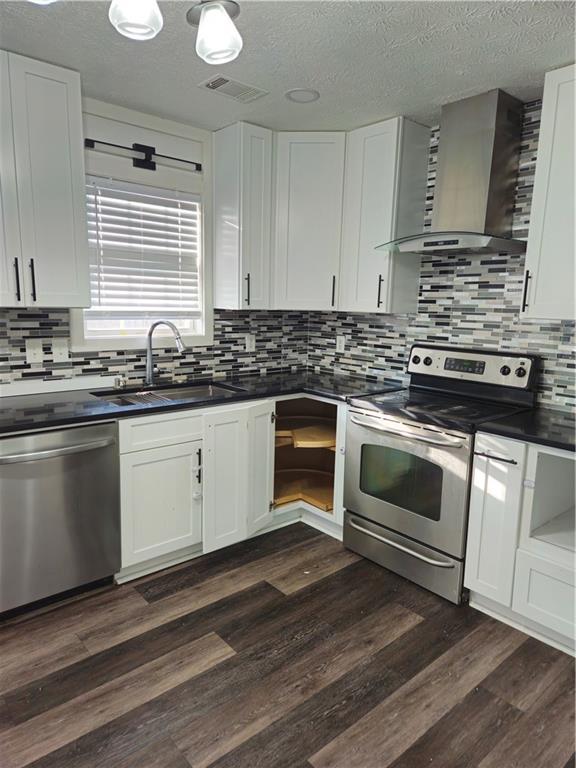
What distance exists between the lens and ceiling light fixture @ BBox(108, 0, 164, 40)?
1.42m

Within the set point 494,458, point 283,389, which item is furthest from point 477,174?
point 283,389

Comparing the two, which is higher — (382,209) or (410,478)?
(382,209)

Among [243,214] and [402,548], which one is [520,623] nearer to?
[402,548]

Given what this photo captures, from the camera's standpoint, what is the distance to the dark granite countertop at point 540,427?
1991 mm

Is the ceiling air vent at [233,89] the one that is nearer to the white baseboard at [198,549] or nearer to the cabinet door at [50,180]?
the cabinet door at [50,180]

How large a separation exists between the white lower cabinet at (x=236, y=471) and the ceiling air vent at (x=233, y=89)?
1.60m

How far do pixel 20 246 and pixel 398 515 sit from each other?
2228mm

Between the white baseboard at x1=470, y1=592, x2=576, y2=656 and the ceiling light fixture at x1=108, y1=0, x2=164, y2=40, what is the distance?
8.51ft

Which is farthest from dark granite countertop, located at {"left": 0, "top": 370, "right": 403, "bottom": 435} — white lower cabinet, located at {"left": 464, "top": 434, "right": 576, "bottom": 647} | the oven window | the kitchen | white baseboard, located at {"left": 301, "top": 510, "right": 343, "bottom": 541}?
white lower cabinet, located at {"left": 464, "top": 434, "right": 576, "bottom": 647}

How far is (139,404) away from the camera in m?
2.47

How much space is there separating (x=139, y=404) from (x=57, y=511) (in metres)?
→ 0.61

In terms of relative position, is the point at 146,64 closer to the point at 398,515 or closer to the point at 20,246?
the point at 20,246

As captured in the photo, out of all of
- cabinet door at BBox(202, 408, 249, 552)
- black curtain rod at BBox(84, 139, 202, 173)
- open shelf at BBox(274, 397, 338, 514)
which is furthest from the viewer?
open shelf at BBox(274, 397, 338, 514)

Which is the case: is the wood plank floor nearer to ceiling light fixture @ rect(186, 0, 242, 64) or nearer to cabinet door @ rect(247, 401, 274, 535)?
cabinet door @ rect(247, 401, 274, 535)
